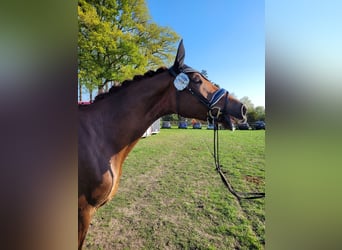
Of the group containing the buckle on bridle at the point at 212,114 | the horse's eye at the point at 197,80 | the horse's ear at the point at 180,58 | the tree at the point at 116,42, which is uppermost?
the tree at the point at 116,42

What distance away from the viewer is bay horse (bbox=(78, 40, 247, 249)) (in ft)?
4.81

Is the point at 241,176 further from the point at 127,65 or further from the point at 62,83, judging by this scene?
the point at 62,83

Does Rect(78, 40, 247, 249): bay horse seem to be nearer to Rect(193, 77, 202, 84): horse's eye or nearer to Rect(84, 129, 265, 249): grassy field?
Rect(193, 77, 202, 84): horse's eye

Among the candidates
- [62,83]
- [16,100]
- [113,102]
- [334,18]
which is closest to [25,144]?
[16,100]

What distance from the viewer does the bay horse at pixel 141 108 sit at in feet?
4.81

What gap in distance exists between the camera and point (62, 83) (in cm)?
73

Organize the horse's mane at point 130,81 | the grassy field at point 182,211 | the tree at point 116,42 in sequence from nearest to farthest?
the horse's mane at point 130,81, the grassy field at point 182,211, the tree at point 116,42

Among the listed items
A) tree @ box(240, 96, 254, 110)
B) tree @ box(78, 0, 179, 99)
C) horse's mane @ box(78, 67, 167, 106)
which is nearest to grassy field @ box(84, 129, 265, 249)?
tree @ box(240, 96, 254, 110)

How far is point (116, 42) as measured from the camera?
4234mm

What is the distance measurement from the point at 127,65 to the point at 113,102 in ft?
9.61

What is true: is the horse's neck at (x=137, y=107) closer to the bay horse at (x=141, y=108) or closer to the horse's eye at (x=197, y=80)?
the bay horse at (x=141, y=108)

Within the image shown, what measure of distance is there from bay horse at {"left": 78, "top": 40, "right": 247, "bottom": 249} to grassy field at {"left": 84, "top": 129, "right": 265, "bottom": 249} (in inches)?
19.9

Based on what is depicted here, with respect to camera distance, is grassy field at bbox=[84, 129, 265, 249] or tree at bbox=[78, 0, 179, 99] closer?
grassy field at bbox=[84, 129, 265, 249]

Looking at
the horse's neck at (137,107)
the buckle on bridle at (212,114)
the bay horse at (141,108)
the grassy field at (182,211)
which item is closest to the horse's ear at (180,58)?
the bay horse at (141,108)
